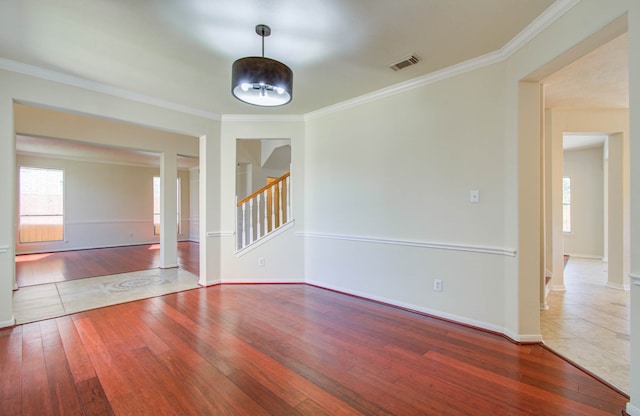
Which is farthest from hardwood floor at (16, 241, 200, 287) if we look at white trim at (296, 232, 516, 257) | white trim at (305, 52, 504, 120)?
white trim at (305, 52, 504, 120)

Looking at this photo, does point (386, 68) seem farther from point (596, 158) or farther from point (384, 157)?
point (596, 158)

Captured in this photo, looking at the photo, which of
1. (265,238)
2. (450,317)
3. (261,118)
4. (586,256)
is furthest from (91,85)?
(586,256)

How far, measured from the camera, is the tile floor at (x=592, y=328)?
207 cm

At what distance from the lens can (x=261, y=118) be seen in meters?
4.32

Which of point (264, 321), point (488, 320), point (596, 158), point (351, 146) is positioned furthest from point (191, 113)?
point (596, 158)

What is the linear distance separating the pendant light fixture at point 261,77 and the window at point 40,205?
8.01 meters

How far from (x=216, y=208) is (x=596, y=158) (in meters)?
8.48

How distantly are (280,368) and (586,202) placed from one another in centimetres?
830

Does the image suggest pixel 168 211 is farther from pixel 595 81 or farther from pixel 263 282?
pixel 595 81

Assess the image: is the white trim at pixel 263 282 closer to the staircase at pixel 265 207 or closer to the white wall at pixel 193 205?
the staircase at pixel 265 207

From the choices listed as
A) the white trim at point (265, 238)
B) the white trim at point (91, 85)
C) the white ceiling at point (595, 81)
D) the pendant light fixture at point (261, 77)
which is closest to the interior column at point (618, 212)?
the white ceiling at point (595, 81)

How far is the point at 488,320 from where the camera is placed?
266 centimetres

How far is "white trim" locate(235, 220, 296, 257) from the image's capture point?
4.35 metres

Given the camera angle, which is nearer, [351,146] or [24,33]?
[24,33]
